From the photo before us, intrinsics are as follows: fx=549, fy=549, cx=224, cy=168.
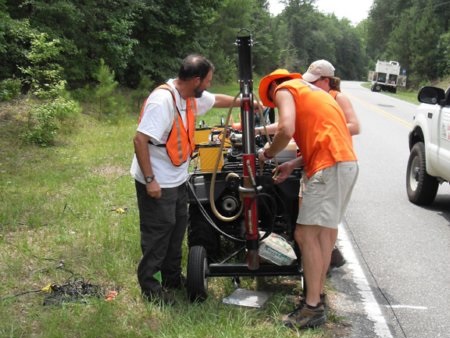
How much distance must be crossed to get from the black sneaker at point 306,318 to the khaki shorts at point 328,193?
0.62 m

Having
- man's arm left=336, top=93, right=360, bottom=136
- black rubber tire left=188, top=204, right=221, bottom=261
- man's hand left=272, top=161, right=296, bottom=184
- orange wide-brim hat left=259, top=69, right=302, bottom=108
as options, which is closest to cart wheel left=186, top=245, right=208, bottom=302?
black rubber tire left=188, top=204, right=221, bottom=261

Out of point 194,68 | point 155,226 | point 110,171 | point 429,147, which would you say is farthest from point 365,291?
point 110,171

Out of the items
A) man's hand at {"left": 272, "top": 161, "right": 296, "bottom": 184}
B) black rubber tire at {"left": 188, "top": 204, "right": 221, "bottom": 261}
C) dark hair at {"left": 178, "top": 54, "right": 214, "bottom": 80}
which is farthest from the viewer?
black rubber tire at {"left": 188, "top": 204, "right": 221, "bottom": 261}

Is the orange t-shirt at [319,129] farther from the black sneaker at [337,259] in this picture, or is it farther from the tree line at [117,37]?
the black sneaker at [337,259]

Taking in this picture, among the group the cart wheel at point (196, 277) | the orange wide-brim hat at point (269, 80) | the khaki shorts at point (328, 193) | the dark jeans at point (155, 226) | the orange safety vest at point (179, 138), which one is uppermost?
the orange wide-brim hat at point (269, 80)

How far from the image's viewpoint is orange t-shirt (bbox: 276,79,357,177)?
3.77m

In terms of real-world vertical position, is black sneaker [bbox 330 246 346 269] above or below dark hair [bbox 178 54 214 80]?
below

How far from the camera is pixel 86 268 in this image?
4891 millimetres

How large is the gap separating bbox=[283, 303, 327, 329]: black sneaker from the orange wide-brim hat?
1.53 metres

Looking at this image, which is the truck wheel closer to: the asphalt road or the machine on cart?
the asphalt road

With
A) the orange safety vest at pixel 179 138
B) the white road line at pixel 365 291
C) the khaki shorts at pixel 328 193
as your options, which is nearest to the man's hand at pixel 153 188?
the orange safety vest at pixel 179 138

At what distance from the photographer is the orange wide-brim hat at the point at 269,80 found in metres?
4.09

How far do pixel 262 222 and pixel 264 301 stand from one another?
0.74m

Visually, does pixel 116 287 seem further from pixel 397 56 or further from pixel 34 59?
pixel 397 56
